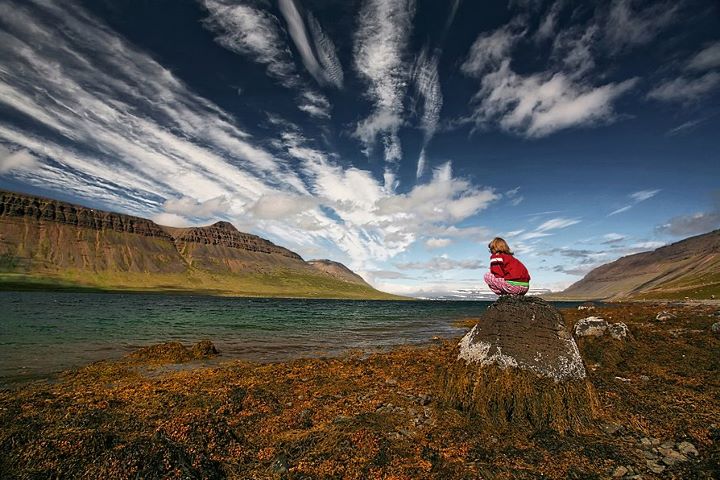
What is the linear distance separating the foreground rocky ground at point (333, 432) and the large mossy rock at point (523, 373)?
1.30 ft

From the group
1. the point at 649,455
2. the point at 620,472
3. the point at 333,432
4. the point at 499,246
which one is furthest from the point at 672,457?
the point at 333,432

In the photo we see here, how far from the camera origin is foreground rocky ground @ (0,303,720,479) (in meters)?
6.68

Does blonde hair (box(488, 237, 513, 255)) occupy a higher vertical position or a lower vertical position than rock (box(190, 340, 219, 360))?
higher

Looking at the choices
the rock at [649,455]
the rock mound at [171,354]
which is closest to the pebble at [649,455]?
the rock at [649,455]

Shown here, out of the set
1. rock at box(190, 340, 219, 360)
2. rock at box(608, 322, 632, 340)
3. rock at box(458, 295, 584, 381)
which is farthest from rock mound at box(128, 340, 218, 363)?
rock at box(608, 322, 632, 340)

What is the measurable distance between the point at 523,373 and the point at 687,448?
3390 millimetres

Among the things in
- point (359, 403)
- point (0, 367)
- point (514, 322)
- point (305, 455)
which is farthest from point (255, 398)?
point (0, 367)

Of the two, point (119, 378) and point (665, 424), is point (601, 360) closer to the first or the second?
point (665, 424)

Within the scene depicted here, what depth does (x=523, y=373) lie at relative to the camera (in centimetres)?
895

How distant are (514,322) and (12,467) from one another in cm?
1200

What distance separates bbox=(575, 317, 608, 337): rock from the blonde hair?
13.0 metres

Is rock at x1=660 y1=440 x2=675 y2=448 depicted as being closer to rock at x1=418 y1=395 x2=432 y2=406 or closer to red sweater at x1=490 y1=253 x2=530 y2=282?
red sweater at x1=490 y1=253 x2=530 y2=282

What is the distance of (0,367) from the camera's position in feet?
52.2

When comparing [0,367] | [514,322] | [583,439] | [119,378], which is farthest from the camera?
[0,367]
